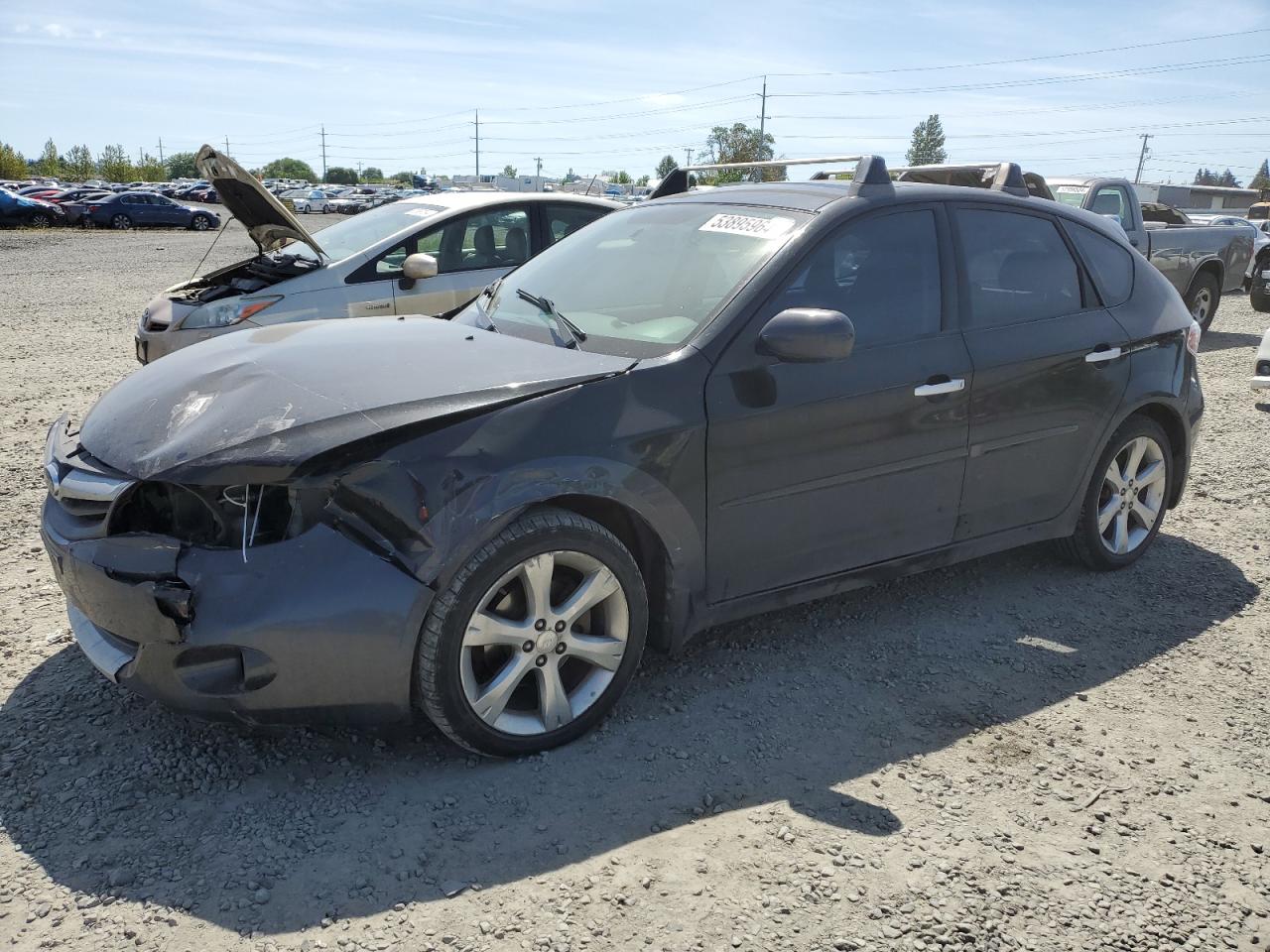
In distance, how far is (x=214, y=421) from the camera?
9.94 feet

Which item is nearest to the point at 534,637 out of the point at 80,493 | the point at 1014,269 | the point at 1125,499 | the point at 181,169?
the point at 80,493

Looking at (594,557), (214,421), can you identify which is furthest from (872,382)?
(214,421)

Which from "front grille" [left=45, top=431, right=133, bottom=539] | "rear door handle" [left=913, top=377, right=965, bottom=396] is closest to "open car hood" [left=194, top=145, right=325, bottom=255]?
"front grille" [left=45, top=431, right=133, bottom=539]

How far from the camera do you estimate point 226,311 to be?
280 inches

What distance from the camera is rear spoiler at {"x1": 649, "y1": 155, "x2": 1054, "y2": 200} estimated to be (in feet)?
13.1

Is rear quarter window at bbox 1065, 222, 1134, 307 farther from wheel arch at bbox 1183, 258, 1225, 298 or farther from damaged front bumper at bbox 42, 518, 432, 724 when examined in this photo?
wheel arch at bbox 1183, 258, 1225, 298

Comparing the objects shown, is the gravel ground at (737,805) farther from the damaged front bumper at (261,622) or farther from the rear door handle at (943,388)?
the rear door handle at (943,388)

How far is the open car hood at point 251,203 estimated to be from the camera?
21.4 feet

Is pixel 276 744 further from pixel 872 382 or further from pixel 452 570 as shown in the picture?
pixel 872 382

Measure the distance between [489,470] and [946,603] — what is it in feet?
7.98

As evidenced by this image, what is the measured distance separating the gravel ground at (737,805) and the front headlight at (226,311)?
3.01 meters

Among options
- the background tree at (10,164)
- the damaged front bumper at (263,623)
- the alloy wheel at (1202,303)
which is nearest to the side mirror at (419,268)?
the damaged front bumper at (263,623)

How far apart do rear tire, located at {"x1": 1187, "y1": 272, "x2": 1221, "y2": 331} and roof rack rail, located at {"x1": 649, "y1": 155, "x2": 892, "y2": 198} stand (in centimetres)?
940

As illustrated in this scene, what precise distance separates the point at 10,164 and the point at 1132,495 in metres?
89.6
